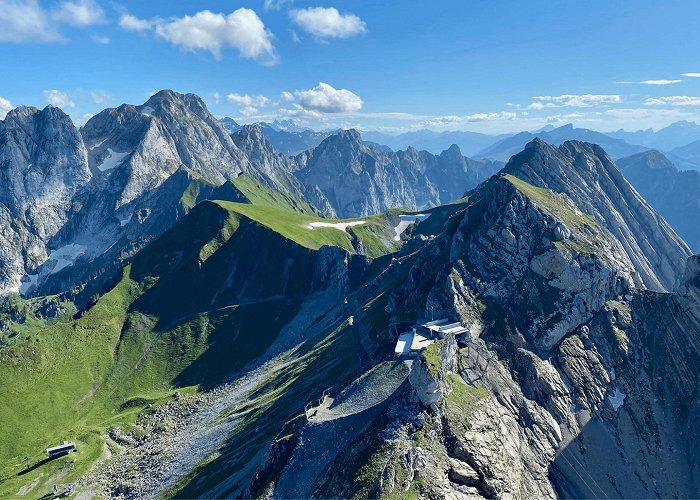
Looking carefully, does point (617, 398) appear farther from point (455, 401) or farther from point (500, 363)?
point (455, 401)

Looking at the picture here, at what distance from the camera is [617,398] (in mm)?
107125

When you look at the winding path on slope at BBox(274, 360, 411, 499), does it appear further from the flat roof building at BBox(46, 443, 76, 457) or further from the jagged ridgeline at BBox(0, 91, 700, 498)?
the flat roof building at BBox(46, 443, 76, 457)

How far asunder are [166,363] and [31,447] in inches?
2040

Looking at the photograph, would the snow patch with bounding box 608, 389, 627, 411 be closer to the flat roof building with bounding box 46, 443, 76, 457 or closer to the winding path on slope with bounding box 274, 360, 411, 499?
the winding path on slope with bounding box 274, 360, 411, 499

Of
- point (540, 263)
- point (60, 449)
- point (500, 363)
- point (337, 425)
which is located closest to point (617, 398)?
point (500, 363)

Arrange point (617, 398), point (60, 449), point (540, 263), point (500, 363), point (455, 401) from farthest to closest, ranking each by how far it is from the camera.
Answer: point (60, 449)
point (540, 263)
point (617, 398)
point (500, 363)
point (455, 401)

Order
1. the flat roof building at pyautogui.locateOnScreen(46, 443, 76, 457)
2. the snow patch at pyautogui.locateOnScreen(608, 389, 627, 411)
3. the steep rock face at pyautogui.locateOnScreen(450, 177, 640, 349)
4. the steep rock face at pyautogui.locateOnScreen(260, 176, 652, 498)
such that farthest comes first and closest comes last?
the flat roof building at pyautogui.locateOnScreen(46, 443, 76, 457) < the steep rock face at pyautogui.locateOnScreen(450, 177, 640, 349) < the snow patch at pyautogui.locateOnScreen(608, 389, 627, 411) < the steep rock face at pyautogui.locateOnScreen(260, 176, 652, 498)

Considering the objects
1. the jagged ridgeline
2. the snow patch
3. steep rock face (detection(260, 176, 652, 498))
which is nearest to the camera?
steep rock face (detection(260, 176, 652, 498))

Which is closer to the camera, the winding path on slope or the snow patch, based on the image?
the winding path on slope

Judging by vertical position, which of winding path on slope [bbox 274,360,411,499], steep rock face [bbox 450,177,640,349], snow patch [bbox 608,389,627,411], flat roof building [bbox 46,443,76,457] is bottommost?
flat roof building [bbox 46,443,76,457]

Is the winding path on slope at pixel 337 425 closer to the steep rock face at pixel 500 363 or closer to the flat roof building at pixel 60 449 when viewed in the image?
the steep rock face at pixel 500 363

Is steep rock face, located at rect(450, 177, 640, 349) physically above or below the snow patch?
above

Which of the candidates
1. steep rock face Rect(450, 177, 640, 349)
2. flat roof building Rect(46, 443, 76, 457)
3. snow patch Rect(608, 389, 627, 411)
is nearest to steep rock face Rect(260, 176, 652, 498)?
steep rock face Rect(450, 177, 640, 349)

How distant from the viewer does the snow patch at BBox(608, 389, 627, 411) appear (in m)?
106
